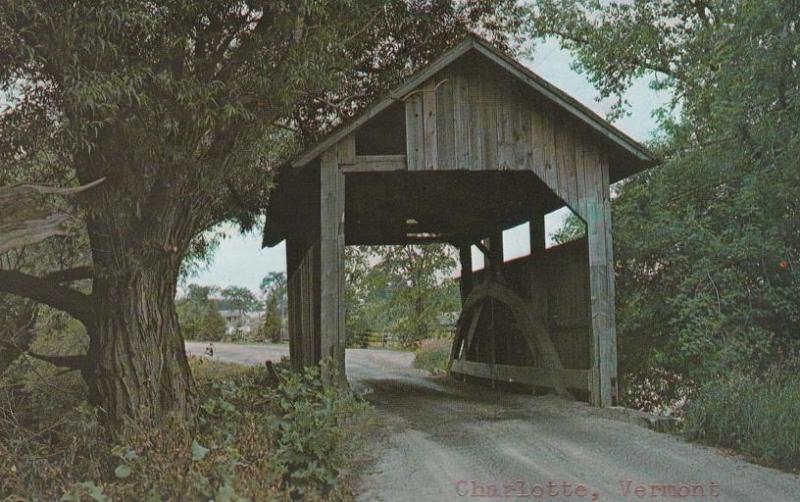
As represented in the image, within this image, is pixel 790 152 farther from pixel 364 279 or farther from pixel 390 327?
pixel 390 327

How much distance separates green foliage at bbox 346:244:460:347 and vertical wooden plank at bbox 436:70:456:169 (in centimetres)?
1848

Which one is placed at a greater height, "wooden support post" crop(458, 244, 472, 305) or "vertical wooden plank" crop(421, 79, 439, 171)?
"vertical wooden plank" crop(421, 79, 439, 171)

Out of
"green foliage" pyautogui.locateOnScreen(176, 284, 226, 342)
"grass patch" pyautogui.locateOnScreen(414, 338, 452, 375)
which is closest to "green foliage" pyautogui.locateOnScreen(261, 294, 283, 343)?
"green foliage" pyautogui.locateOnScreen(176, 284, 226, 342)

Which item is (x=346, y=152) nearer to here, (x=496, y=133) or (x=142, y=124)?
(x=496, y=133)

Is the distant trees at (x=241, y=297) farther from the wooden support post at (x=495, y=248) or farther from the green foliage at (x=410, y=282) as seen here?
the wooden support post at (x=495, y=248)

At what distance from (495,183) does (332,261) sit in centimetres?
385

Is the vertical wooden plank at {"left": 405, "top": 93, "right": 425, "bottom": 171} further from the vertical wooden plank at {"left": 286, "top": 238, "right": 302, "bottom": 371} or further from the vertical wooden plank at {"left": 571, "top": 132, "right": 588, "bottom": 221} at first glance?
the vertical wooden plank at {"left": 286, "top": 238, "right": 302, "bottom": 371}

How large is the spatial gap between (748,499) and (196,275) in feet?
45.5

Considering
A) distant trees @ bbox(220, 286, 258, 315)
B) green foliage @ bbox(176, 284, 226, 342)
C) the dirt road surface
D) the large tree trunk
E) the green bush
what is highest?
distant trees @ bbox(220, 286, 258, 315)

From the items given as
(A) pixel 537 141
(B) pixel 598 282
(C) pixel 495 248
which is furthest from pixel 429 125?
(C) pixel 495 248

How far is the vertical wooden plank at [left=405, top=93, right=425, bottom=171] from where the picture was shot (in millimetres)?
10647

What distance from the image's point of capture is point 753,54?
33.3 feet

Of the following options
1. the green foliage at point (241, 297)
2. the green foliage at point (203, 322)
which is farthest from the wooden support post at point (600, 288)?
the green foliage at point (241, 297)

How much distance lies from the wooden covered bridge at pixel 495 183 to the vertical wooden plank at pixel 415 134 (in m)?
0.01
